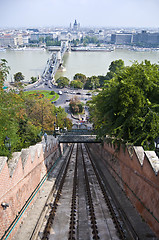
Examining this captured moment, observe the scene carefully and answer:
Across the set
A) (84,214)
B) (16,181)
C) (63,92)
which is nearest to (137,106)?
(84,214)

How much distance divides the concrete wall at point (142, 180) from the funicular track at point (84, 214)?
830 millimetres

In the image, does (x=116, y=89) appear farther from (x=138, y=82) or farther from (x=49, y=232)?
(x=49, y=232)

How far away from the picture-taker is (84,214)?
762cm

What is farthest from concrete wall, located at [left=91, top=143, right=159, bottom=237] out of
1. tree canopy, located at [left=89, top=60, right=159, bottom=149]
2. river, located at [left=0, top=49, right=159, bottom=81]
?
river, located at [left=0, top=49, right=159, bottom=81]

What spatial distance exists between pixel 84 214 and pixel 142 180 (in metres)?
2.64

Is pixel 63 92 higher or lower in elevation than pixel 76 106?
higher

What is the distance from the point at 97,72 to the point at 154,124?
69095mm

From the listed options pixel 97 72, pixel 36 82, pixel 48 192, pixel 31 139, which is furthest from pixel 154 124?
pixel 97 72

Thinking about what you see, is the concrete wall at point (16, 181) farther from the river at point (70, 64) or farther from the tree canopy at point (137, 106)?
the river at point (70, 64)

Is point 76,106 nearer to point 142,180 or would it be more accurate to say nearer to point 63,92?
point 63,92

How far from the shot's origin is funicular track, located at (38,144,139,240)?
6441 millimetres

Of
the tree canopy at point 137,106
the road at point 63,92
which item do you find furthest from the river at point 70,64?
the tree canopy at point 137,106

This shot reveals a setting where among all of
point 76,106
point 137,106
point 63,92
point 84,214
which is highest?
point 137,106

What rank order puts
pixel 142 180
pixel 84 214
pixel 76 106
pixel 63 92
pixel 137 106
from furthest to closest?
pixel 63 92 → pixel 76 106 → pixel 137 106 → pixel 84 214 → pixel 142 180
